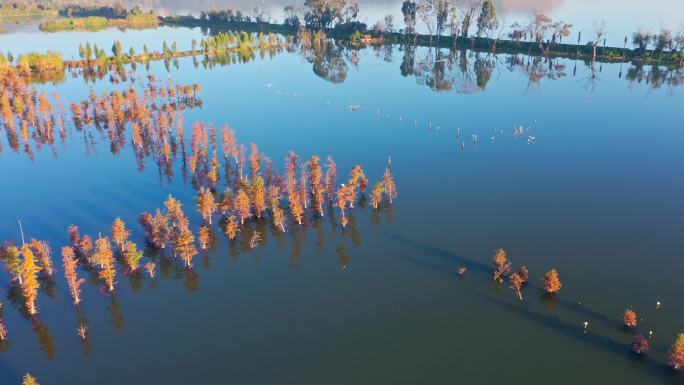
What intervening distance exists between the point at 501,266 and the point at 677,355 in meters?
11.1

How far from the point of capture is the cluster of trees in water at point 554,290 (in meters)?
26.9

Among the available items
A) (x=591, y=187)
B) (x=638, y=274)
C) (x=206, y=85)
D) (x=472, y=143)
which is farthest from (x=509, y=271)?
(x=206, y=85)

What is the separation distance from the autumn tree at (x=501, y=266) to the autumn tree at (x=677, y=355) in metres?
10.5

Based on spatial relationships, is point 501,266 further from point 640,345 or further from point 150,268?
point 150,268

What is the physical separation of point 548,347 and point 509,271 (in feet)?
22.3

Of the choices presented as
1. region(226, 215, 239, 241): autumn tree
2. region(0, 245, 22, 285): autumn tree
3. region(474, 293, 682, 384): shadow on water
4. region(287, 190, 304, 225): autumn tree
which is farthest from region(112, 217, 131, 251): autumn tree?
region(474, 293, 682, 384): shadow on water

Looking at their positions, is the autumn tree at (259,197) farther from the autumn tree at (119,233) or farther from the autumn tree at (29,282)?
the autumn tree at (29,282)

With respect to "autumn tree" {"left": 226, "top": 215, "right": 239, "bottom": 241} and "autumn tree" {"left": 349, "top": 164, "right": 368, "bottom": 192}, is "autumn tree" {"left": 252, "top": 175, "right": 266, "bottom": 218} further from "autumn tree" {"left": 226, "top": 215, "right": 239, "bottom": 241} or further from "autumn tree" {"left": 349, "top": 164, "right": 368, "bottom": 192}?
"autumn tree" {"left": 349, "top": 164, "right": 368, "bottom": 192}

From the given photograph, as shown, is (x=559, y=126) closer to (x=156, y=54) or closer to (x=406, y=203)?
(x=406, y=203)

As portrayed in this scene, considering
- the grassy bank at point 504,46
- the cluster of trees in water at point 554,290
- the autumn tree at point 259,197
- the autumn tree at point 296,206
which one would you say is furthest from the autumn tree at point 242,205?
the grassy bank at point 504,46

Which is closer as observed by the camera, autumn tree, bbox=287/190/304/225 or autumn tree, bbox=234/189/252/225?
autumn tree, bbox=234/189/252/225

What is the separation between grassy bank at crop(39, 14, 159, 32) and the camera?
14425 cm

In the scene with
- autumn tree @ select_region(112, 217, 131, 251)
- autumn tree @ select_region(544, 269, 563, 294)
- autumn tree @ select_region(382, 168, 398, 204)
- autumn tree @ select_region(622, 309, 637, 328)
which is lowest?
autumn tree @ select_region(622, 309, 637, 328)

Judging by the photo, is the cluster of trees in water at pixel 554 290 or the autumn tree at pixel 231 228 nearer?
the cluster of trees in water at pixel 554 290
